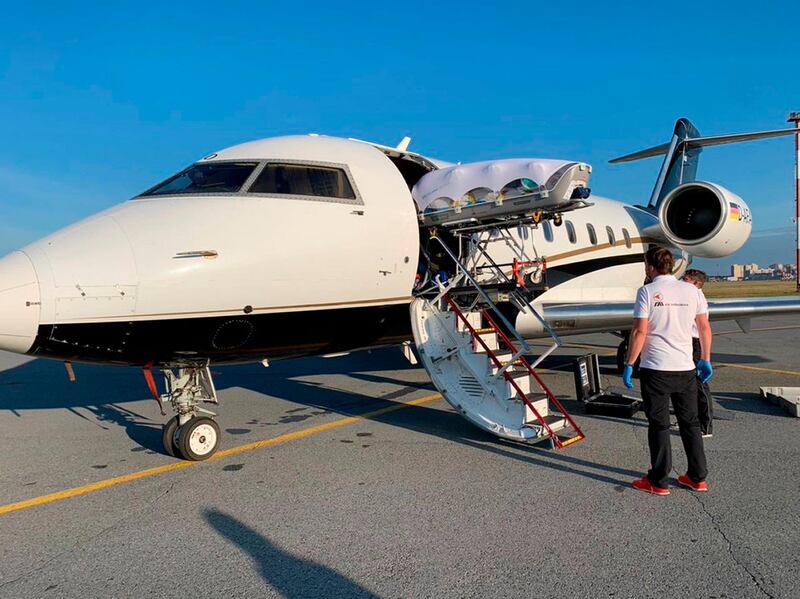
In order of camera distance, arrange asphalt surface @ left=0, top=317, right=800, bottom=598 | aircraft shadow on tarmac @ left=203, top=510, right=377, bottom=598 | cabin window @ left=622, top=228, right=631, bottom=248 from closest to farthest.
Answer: aircraft shadow on tarmac @ left=203, top=510, right=377, bottom=598 → asphalt surface @ left=0, top=317, right=800, bottom=598 → cabin window @ left=622, top=228, right=631, bottom=248

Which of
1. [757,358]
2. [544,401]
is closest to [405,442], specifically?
[544,401]

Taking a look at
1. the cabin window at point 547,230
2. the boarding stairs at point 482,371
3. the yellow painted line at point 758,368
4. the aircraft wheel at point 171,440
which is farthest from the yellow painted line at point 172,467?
the yellow painted line at point 758,368

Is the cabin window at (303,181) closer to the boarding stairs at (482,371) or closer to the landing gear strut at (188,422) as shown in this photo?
the boarding stairs at (482,371)

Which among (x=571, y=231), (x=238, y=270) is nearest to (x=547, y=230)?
(x=571, y=231)

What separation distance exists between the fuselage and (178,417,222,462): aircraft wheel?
26.6 inches

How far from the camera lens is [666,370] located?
4340 mm

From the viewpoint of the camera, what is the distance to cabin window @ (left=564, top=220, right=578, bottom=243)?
1012 centimetres

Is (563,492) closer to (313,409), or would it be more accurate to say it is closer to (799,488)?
(799,488)

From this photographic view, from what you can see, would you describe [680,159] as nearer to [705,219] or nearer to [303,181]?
[705,219]

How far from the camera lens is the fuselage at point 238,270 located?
4.61 m

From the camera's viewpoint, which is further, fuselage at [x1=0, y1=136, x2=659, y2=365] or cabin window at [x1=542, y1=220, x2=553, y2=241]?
cabin window at [x1=542, y1=220, x2=553, y2=241]

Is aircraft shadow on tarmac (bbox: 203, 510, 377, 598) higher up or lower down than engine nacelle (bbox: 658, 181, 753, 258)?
lower down

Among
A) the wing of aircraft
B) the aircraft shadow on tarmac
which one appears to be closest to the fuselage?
the aircraft shadow on tarmac

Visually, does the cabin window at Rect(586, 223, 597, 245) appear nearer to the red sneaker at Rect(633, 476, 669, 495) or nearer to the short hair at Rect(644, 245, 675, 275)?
the short hair at Rect(644, 245, 675, 275)
